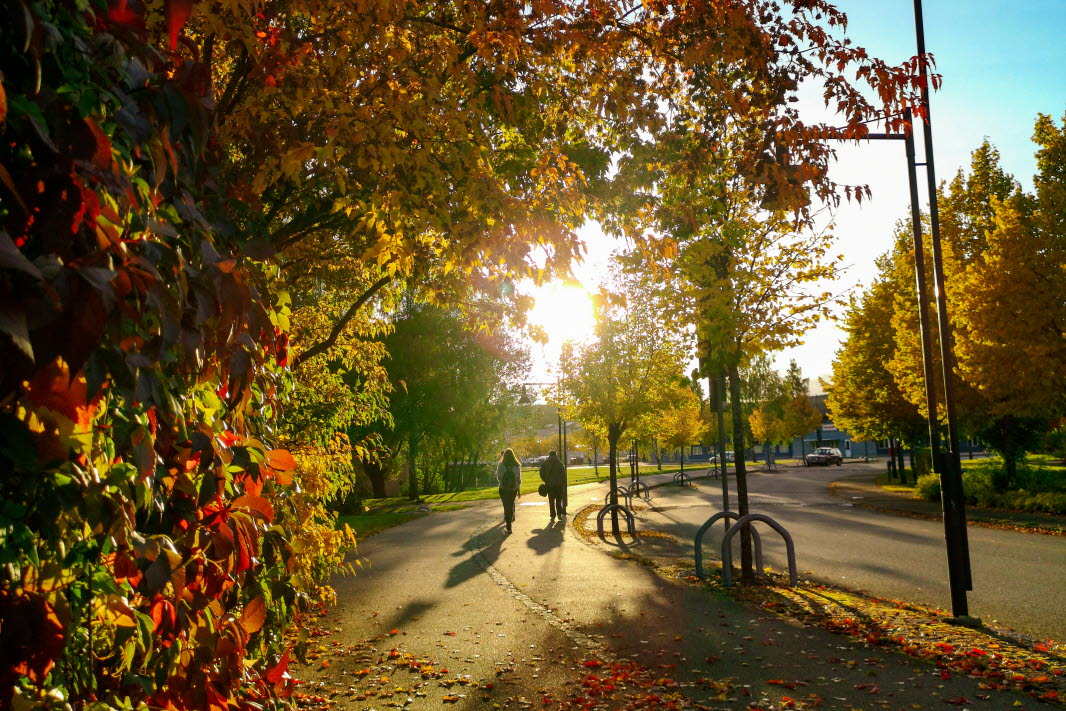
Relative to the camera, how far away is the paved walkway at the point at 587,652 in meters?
5.46

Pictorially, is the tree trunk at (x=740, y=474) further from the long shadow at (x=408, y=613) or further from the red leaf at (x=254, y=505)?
the red leaf at (x=254, y=505)

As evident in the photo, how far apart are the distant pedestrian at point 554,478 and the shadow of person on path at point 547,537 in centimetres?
76

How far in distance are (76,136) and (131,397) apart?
0.58 meters

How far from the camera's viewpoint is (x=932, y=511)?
71.7 feet

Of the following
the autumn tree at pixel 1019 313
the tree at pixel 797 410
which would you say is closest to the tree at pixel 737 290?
the autumn tree at pixel 1019 313

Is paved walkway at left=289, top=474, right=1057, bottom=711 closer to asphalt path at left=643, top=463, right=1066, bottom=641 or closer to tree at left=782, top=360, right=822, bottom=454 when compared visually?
asphalt path at left=643, top=463, right=1066, bottom=641

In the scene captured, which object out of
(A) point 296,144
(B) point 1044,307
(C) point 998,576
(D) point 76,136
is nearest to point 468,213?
(A) point 296,144

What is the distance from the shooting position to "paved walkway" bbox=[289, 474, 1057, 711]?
546 cm

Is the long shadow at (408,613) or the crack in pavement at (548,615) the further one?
the long shadow at (408,613)

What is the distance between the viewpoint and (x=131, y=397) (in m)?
1.74

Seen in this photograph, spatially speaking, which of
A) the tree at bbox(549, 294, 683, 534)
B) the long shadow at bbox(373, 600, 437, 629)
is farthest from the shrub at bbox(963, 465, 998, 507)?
the long shadow at bbox(373, 600, 437, 629)

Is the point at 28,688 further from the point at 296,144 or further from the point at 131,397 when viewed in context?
the point at 296,144

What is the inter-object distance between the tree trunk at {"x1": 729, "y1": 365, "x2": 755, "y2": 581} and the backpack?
24.8 feet

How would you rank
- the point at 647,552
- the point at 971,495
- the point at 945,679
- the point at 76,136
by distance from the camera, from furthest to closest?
the point at 971,495
the point at 647,552
the point at 945,679
the point at 76,136
